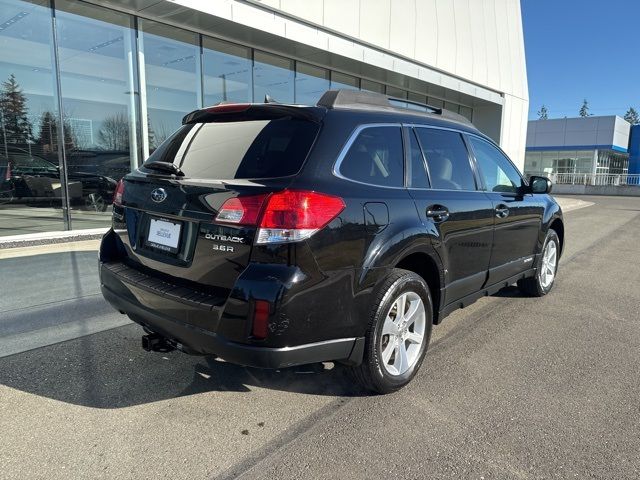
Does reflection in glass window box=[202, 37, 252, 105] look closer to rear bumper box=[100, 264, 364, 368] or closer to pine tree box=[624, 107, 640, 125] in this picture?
rear bumper box=[100, 264, 364, 368]

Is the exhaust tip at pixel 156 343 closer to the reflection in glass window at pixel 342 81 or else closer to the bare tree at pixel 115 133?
the bare tree at pixel 115 133

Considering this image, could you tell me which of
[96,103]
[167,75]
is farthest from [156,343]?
[167,75]

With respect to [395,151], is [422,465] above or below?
below

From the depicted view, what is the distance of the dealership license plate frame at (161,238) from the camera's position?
2.70 meters

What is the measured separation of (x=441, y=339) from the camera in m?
4.04

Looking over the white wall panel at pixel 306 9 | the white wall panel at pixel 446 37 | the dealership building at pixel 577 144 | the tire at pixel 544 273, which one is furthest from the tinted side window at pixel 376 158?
the dealership building at pixel 577 144

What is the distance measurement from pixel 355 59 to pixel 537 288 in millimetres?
8403

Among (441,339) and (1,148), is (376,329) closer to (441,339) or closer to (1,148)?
(441,339)

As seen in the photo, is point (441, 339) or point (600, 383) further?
point (441, 339)

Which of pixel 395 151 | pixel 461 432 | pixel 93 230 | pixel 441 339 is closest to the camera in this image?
pixel 461 432

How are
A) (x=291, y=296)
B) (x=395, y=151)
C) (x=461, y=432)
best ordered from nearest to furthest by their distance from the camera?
(x=291, y=296), (x=461, y=432), (x=395, y=151)

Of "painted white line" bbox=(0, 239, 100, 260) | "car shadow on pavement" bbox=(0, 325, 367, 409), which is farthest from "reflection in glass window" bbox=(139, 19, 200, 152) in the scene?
"car shadow on pavement" bbox=(0, 325, 367, 409)

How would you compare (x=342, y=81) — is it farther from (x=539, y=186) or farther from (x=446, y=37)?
(x=539, y=186)

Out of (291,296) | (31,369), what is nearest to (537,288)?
(291,296)
